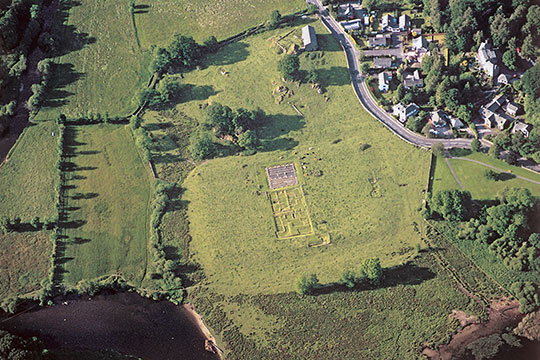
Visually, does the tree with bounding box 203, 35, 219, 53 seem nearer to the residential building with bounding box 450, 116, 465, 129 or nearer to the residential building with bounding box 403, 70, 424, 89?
the residential building with bounding box 403, 70, 424, 89

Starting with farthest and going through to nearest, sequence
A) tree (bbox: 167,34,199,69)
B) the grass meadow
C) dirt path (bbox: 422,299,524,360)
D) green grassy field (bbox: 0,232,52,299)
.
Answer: tree (bbox: 167,34,199,69), green grassy field (bbox: 0,232,52,299), the grass meadow, dirt path (bbox: 422,299,524,360)

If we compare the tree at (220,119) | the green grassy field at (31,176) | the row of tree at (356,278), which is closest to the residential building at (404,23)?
the tree at (220,119)

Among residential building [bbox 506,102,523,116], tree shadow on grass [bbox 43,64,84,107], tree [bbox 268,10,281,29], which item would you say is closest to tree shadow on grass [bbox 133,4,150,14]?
tree shadow on grass [bbox 43,64,84,107]

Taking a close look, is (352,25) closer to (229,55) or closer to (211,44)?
(229,55)

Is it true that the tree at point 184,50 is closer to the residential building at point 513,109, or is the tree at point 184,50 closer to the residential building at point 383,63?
the residential building at point 383,63

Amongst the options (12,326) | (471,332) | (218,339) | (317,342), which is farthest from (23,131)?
(471,332)

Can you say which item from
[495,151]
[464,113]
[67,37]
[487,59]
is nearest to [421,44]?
[487,59]
